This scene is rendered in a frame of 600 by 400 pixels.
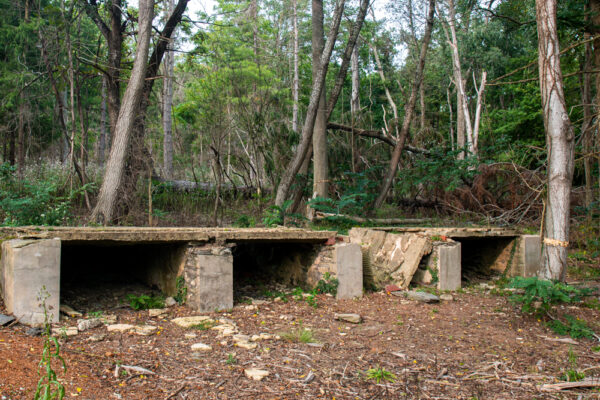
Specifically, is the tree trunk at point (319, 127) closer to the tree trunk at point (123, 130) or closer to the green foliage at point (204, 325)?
the tree trunk at point (123, 130)

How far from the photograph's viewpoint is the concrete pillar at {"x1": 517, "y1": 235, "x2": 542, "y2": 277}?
855 cm

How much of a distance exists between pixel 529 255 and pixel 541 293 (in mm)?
3740

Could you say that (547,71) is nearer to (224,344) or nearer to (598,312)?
(598,312)

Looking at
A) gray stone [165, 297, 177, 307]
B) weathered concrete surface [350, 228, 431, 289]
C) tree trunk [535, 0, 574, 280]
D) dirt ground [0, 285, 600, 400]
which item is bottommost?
dirt ground [0, 285, 600, 400]

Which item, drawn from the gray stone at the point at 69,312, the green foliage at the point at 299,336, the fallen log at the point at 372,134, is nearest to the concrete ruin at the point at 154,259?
the gray stone at the point at 69,312

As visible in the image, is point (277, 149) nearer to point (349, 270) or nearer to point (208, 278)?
point (349, 270)

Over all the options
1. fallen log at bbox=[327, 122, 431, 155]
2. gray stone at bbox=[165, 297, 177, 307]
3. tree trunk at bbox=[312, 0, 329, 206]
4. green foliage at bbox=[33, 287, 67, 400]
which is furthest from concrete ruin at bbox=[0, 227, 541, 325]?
fallen log at bbox=[327, 122, 431, 155]

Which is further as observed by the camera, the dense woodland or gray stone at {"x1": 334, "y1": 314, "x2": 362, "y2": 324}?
the dense woodland

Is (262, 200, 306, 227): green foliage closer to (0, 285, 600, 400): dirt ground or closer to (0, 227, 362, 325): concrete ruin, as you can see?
(0, 227, 362, 325): concrete ruin

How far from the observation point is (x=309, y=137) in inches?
394

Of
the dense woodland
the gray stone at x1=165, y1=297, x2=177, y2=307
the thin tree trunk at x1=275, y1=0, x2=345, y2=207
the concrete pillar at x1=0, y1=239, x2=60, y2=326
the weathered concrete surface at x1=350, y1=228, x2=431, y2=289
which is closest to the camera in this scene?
the concrete pillar at x1=0, y1=239, x2=60, y2=326

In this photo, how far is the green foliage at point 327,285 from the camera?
678 centimetres

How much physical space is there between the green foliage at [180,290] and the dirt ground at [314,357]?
0.17 metres

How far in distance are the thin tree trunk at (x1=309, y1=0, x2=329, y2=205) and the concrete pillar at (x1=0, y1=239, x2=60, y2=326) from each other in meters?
6.44
